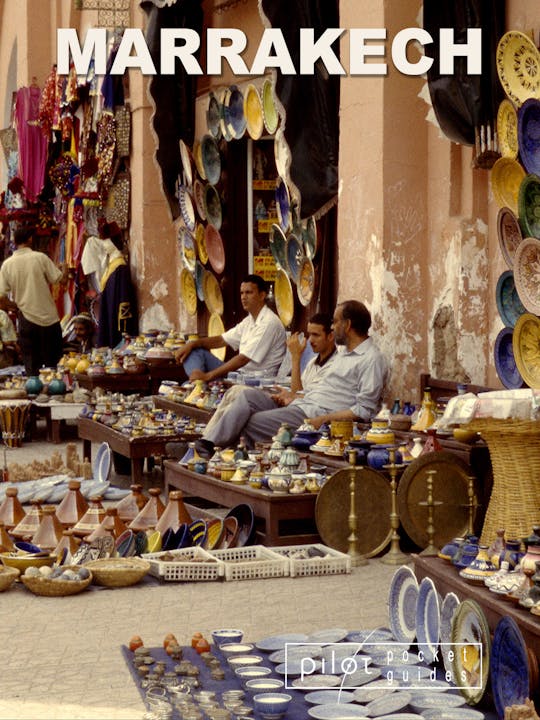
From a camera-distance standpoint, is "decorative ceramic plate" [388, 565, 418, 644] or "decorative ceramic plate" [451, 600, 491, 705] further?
"decorative ceramic plate" [388, 565, 418, 644]

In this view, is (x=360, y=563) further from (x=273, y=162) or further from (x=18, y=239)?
(x=18, y=239)

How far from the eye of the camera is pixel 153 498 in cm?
675

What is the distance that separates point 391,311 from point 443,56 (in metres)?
1.59

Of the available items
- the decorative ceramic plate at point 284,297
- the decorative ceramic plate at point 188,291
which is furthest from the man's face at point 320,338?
the decorative ceramic plate at point 188,291

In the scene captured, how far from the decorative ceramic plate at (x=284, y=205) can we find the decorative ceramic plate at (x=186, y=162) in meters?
1.70

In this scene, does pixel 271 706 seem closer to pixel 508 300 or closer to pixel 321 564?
pixel 321 564

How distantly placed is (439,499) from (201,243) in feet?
22.6

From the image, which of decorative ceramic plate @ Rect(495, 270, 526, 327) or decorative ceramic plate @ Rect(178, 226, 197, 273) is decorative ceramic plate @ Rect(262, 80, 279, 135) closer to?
decorative ceramic plate @ Rect(178, 226, 197, 273)

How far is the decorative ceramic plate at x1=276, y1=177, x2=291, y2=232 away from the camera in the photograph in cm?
1088

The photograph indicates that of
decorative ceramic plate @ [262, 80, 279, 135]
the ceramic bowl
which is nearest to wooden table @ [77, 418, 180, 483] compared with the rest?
decorative ceramic plate @ [262, 80, 279, 135]

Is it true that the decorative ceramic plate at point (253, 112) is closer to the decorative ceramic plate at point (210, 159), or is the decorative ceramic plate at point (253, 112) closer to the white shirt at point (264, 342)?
the decorative ceramic plate at point (210, 159)

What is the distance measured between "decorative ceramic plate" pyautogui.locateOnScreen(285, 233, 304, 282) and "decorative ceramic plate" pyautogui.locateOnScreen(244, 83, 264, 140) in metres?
0.97

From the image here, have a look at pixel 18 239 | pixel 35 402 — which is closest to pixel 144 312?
pixel 18 239

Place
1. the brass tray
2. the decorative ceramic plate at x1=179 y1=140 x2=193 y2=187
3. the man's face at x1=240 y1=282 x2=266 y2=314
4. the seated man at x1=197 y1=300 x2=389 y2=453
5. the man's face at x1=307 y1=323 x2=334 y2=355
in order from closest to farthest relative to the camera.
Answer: the brass tray < the seated man at x1=197 y1=300 x2=389 y2=453 < the man's face at x1=307 y1=323 x2=334 y2=355 < the man's face at x1=240 y1=282 x2=266 y2=314 < the decorative ceramic plate at x1=179 y1=140 x2=193 y2=187
